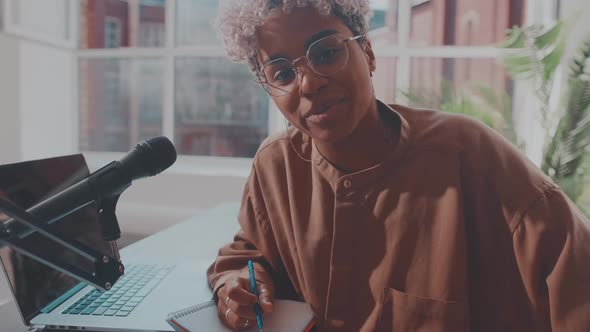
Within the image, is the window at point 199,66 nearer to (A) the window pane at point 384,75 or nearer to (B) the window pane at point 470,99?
(A) the window pane at point 384,75

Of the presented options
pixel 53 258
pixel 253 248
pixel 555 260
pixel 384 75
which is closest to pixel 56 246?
pixel 53 258

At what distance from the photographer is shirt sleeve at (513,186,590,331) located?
0.72 m

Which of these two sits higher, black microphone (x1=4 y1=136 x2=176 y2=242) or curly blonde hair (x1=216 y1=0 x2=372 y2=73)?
curly blonde hair (x1=216 y1=0 x2=372 y2=73)

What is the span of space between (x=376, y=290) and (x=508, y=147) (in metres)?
0.36

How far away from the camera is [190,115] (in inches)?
122

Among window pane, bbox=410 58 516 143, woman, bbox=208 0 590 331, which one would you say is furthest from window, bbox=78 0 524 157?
woman, bbox=208 0 590 331

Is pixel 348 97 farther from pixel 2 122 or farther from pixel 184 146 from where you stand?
pixel 184 146

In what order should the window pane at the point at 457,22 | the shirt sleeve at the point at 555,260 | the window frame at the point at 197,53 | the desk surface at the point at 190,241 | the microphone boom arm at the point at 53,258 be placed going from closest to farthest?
the microphone boom arm at the point at 53,258 < the shirt sleeve at the point at 555,260 < the desk surface at the point at 190,241 < the window frame at the point at 197,53 < the window pane at the point at 457,22

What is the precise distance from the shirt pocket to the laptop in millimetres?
392

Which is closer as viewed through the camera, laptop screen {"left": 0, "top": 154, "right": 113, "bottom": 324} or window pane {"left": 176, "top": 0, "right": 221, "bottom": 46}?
laptop screen {"left": 0, "top": 154, "right": 113, "bottom": 324}

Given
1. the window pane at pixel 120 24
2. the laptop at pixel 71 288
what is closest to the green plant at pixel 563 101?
the laptop at pixel 71 288

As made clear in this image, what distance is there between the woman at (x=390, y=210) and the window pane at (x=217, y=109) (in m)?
2.11

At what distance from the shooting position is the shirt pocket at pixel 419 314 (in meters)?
0.79

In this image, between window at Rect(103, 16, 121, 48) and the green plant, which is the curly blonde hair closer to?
the green plant
